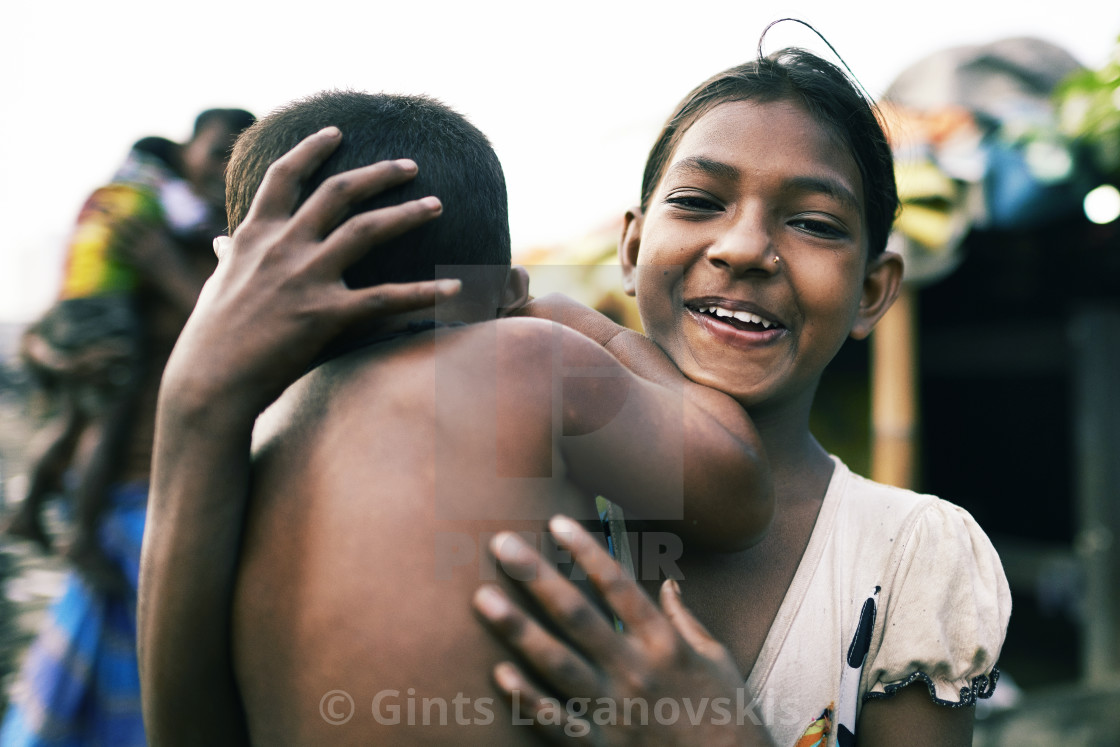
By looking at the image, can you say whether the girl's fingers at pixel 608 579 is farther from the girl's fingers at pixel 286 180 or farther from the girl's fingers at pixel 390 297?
the girl's fingers at pixel 286 180

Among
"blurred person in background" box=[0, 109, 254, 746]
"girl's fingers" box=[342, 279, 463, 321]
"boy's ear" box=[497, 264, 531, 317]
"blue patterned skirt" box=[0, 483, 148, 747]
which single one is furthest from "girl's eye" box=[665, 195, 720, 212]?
"blue patterned skirt" box=[0, 483, 148, 747]

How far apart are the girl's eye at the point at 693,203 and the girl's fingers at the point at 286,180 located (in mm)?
564

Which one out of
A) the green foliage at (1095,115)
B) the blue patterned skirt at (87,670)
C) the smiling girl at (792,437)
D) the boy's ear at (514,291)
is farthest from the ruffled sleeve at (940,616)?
the green foliage at (1095,115)

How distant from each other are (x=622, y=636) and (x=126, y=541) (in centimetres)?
209

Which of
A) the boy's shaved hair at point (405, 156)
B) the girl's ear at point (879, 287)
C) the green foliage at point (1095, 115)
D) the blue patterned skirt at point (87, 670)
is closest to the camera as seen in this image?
the boy's shaved hair at point (405, 156)

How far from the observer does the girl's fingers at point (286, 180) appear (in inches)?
37.3

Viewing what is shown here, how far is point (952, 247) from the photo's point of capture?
3729 mm

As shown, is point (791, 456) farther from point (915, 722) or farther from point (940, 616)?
point (915, 722)

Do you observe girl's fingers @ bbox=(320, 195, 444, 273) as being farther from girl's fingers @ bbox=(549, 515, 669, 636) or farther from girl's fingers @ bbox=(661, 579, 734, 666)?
girl's fingers @ bbox=(661, 579, 734, 666)

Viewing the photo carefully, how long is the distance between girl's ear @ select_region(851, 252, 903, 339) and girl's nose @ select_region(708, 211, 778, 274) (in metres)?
0.28

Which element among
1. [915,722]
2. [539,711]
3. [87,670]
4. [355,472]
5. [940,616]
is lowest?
[87,670]

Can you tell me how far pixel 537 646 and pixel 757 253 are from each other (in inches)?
25.1

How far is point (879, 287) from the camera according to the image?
1379 millimetres

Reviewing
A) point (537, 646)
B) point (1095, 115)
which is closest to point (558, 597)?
point (537, 646)
